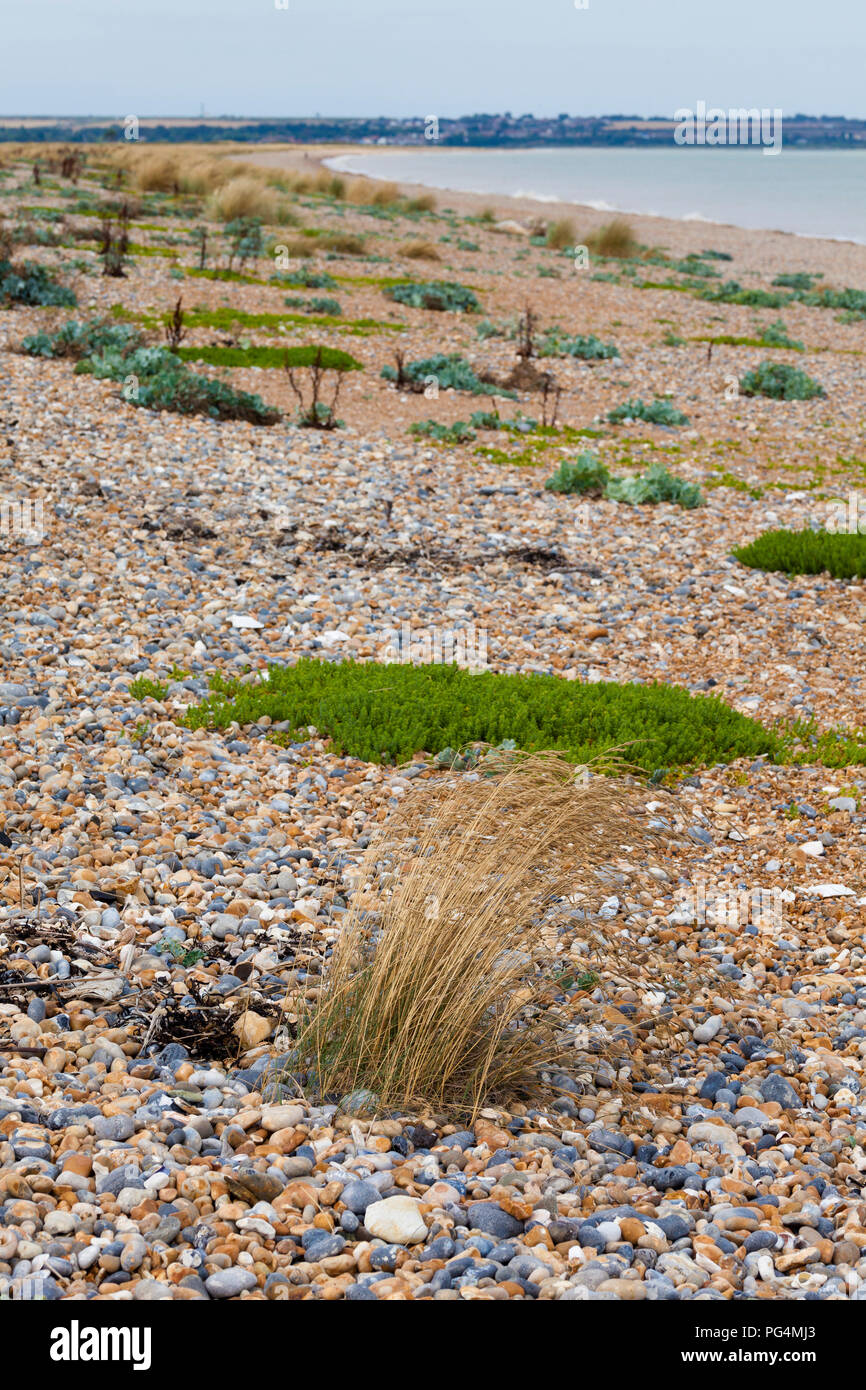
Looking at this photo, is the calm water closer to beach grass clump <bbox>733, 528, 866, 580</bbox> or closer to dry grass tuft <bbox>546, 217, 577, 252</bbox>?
dry grass tuft <bbox>546, 217, 577, 252</bbox>

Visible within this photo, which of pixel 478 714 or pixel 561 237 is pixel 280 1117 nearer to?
pixel 478 714

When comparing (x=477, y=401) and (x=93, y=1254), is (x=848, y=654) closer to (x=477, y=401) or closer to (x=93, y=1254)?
(x=93, y=1254)

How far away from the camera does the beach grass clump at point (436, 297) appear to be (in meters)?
24.1

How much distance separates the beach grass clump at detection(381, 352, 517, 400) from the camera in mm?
17766

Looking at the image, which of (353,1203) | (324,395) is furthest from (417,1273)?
(324,395)

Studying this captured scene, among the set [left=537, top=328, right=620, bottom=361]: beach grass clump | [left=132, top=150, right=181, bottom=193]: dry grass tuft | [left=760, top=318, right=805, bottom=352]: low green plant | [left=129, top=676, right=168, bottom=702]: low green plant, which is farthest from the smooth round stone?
[left=132, top=150, right=181, bottom=193]: dry grass tuft

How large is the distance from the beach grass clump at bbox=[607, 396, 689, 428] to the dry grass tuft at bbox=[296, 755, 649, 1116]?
13430 millimetres

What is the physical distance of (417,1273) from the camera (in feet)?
11.0

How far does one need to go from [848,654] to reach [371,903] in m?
5.72

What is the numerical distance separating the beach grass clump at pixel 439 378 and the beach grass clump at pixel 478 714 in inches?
417

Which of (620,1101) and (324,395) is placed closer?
(620,1101)

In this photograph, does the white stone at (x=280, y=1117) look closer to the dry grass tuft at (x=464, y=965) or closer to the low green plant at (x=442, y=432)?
the dry grass tuft at (x=464, y=965)

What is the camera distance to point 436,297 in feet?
79.2

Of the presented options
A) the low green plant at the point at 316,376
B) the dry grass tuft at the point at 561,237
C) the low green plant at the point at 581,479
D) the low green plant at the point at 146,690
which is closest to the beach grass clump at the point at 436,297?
the low green plant at the point at 316,376
